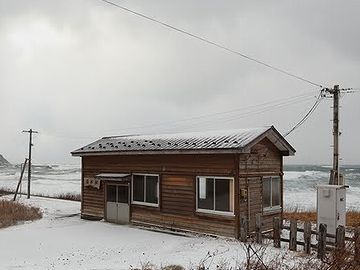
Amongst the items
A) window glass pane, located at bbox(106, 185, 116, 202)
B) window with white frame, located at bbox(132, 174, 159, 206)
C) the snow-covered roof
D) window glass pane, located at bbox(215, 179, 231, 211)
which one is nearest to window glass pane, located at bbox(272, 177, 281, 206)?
the snow-covered roof

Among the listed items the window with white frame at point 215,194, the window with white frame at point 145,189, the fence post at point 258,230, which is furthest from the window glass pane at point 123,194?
the fence post at point 258,230

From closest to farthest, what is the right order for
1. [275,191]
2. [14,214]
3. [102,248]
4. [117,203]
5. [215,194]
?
[102,248], [215,194], [275,191], [117,203], [14,214]

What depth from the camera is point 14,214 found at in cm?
2048

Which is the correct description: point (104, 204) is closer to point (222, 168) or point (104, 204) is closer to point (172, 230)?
point (172, 230)

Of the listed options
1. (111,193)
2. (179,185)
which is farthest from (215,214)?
(111,193)

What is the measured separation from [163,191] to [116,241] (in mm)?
3126

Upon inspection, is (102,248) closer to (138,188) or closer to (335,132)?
(138,188)

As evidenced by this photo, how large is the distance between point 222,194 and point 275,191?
303 centimetres

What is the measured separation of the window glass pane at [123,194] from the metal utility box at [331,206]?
8.36 m

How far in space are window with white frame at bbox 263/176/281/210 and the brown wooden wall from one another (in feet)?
0.97

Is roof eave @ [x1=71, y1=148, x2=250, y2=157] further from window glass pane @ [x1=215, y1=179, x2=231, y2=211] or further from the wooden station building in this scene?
window glass pane @ [x1=215, y1=179, x2=231, y2=211]

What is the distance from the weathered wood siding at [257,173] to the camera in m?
15.1

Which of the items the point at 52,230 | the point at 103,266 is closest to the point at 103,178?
the point at 52,230

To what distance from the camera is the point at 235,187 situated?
14781mm
